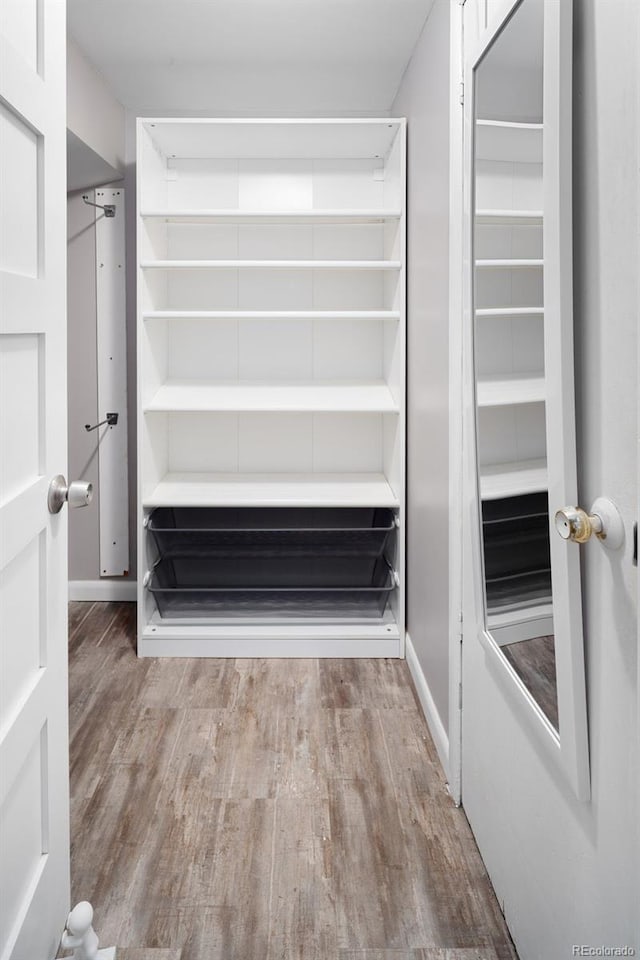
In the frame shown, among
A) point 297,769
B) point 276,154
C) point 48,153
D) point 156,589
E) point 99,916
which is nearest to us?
point 48,153

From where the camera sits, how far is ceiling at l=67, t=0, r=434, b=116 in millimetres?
2633

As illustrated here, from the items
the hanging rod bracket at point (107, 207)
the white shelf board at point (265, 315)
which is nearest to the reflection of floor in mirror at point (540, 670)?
the white shelf board at point (265, 315)

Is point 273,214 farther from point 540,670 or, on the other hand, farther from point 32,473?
point 540,670

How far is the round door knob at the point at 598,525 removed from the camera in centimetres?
105

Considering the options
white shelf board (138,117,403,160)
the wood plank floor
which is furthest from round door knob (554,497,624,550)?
white shelf board (138,117,403,160)

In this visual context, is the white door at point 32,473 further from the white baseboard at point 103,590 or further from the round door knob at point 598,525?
the white baseboard at point 103,590

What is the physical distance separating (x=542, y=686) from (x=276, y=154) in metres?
2.85

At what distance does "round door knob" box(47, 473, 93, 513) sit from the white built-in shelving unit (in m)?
1.77

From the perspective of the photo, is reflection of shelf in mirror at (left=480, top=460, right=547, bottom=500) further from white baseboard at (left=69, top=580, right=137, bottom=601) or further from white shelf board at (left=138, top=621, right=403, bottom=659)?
white baseboard at (left=69, top=580, right=137, bottom=601)

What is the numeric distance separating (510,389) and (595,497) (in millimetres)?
427

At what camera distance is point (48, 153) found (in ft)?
4.30

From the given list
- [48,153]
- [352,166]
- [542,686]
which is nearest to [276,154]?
[352,166]

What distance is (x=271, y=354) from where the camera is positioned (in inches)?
143

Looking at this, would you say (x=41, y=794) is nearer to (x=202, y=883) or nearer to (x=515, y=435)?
(x=202, y=883)
